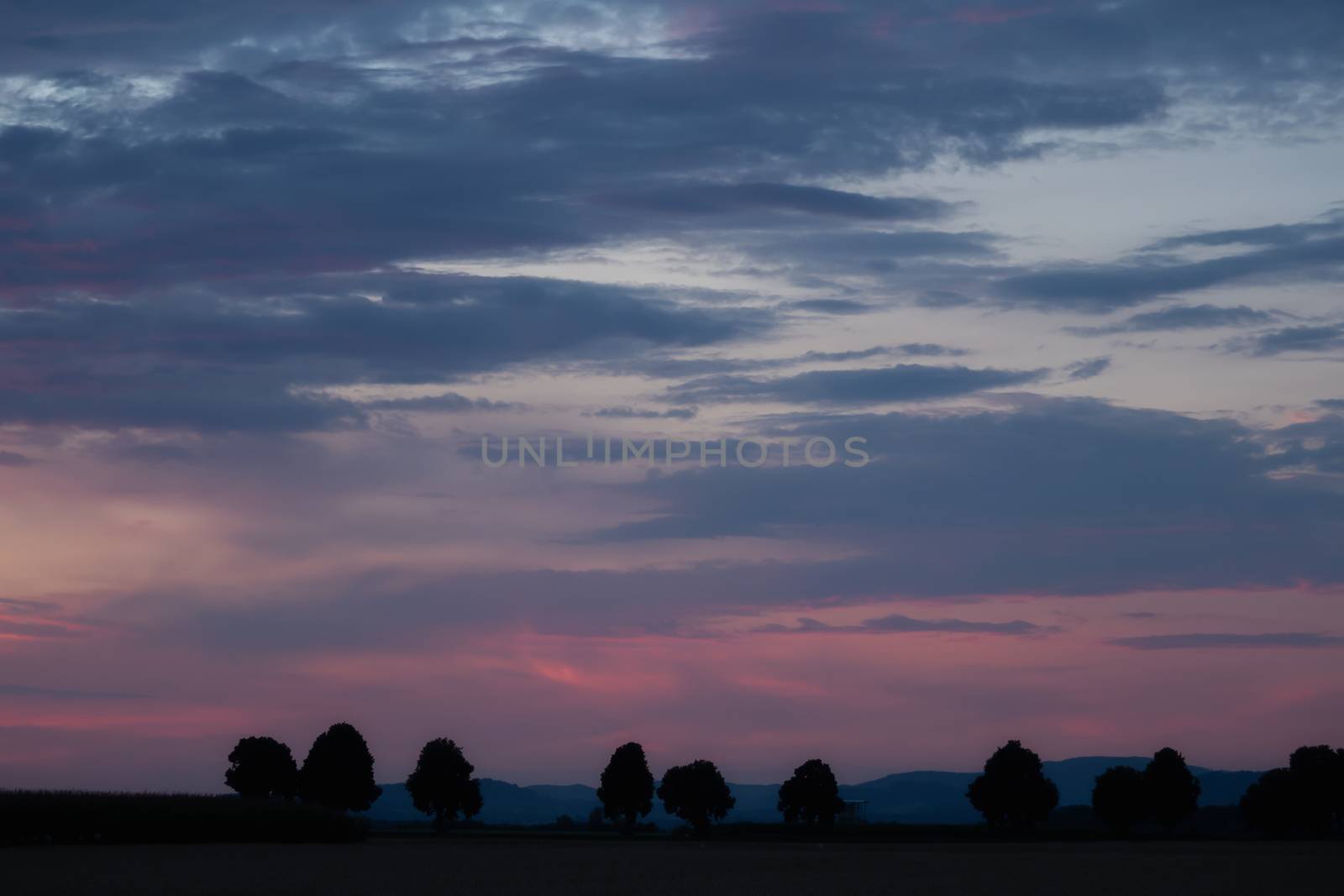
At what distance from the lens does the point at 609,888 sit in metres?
50.8

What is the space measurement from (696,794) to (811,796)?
13.5 meters

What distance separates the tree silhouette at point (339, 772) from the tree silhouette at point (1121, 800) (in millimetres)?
77424

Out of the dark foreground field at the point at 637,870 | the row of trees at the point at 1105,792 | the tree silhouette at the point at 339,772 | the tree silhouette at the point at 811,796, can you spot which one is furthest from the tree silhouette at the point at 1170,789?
the tree silhouette at the point at 339,772

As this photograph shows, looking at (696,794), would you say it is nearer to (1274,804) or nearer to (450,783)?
(450,783)

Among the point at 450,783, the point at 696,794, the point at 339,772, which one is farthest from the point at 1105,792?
the point at 339,772

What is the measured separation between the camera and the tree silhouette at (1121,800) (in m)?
156

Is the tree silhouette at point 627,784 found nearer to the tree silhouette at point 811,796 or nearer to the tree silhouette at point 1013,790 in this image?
the tree silhouette at point 811,796

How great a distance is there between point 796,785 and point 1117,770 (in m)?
36.3

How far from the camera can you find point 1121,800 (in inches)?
6156

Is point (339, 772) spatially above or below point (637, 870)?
above

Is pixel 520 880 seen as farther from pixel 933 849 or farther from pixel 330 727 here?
pixel 330 727

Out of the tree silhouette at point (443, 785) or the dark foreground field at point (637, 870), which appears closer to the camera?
the dark foreground field at point (637, 870)

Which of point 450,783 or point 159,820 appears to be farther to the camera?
point 450,783

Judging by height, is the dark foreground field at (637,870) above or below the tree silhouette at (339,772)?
below
